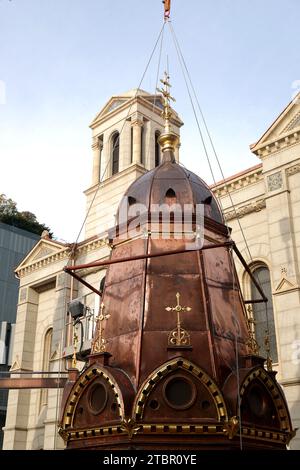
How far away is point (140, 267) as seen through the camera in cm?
737

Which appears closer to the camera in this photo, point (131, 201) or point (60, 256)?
point (131, 201)

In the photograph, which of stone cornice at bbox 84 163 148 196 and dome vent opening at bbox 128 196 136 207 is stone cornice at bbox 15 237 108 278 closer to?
stone cornice at bbox 84 163 148 196

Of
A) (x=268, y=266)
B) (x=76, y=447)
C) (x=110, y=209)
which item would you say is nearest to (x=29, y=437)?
(x=110, y=209)

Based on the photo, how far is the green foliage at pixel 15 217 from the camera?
5750 centimetres

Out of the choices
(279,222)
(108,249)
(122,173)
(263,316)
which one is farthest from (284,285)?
(122,173)

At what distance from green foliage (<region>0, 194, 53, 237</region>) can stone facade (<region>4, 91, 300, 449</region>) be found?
26159 millimetres

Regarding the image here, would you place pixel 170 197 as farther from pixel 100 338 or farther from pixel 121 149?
pixel 121 149

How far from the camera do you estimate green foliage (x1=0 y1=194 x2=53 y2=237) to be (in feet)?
189

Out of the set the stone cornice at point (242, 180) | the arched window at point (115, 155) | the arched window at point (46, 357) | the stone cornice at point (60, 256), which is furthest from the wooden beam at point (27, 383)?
the arched window at point (115, 155)

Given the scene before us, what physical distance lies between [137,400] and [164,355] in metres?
0.68

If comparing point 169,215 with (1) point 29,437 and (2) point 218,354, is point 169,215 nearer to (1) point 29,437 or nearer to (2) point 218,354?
(2) point 218,354

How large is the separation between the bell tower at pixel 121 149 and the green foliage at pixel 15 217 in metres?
26.3

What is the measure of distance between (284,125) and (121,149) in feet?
45.1

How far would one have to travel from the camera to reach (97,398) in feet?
21.4
